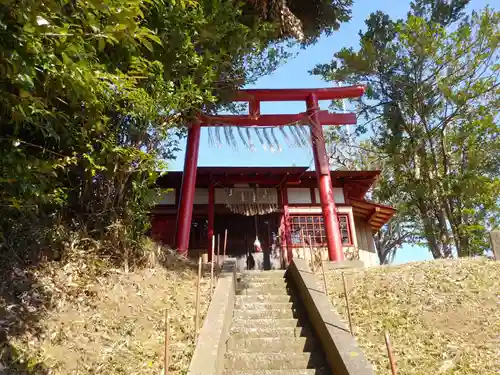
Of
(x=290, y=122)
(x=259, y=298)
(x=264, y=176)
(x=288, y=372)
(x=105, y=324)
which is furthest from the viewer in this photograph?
(x=264, y=176)

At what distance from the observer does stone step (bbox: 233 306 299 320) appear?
6.46m

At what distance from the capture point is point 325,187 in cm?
1129

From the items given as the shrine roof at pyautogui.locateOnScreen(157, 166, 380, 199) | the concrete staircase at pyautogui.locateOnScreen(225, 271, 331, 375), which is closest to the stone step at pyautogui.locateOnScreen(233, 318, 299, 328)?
the concrete staircase at pyautogui.locateOnScreen(225, 271, 331, 375)

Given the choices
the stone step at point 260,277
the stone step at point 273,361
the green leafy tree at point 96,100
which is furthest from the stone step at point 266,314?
the green leafy tree at point 96,100

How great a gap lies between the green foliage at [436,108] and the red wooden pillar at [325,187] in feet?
9.15

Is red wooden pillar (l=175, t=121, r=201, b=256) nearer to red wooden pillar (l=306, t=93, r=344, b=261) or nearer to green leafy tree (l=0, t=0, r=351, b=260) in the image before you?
green leafy tree (l=0, t=0, r=351, b=260)

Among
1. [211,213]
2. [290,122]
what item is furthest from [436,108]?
[211,213]

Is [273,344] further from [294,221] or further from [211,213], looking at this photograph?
[294,221]

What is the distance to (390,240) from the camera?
2417 centimetres

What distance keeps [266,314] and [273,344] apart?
36.0 inches

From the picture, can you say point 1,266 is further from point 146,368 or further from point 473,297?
point 473,297

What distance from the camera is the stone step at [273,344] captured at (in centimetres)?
554

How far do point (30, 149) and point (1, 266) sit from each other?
1.81 m

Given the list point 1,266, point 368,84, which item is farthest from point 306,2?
point 1,266
